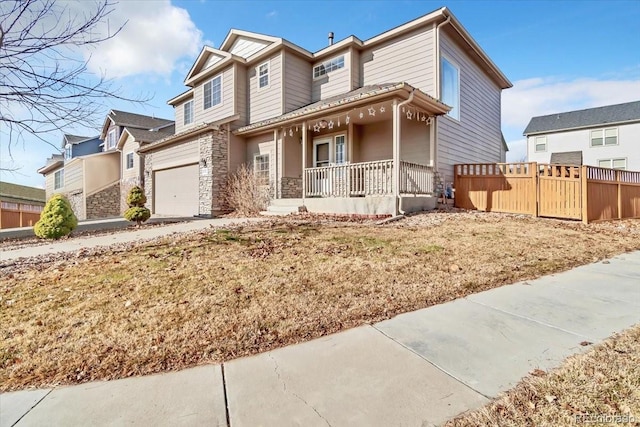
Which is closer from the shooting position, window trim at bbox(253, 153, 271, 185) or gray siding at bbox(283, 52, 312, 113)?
window trim at bbox(253, 153, 271, 185)

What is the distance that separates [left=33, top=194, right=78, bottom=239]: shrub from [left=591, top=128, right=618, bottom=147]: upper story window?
115ft

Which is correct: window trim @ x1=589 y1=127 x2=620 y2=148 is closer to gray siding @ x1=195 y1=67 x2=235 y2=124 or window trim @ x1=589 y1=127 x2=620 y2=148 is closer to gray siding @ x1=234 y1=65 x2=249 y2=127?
gray siding @ x1=234 y1=65 x2=249 y2=127

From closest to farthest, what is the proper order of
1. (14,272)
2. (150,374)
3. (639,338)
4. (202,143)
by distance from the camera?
(150,374)
(639,338)
(14,272)
(202,143)

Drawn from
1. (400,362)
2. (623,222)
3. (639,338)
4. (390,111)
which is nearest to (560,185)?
(623,222)

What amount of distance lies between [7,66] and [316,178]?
27.5 feet

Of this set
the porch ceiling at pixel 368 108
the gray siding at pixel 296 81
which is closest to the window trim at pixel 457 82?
the porch ceiling at pixel 368 108

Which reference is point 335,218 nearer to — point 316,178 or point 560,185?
point 316,178

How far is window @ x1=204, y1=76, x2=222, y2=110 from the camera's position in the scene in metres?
15.9

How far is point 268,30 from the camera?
1483cm

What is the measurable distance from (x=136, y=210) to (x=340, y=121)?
25.3ft

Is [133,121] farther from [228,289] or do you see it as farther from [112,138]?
[228,289]

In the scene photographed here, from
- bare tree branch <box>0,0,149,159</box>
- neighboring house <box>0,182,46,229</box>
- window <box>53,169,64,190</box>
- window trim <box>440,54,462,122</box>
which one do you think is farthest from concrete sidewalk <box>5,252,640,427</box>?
window <box>53,169,64,190</box>

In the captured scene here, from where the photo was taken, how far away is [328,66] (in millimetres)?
14008

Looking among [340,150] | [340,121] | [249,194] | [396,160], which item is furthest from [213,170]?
[396,160]
